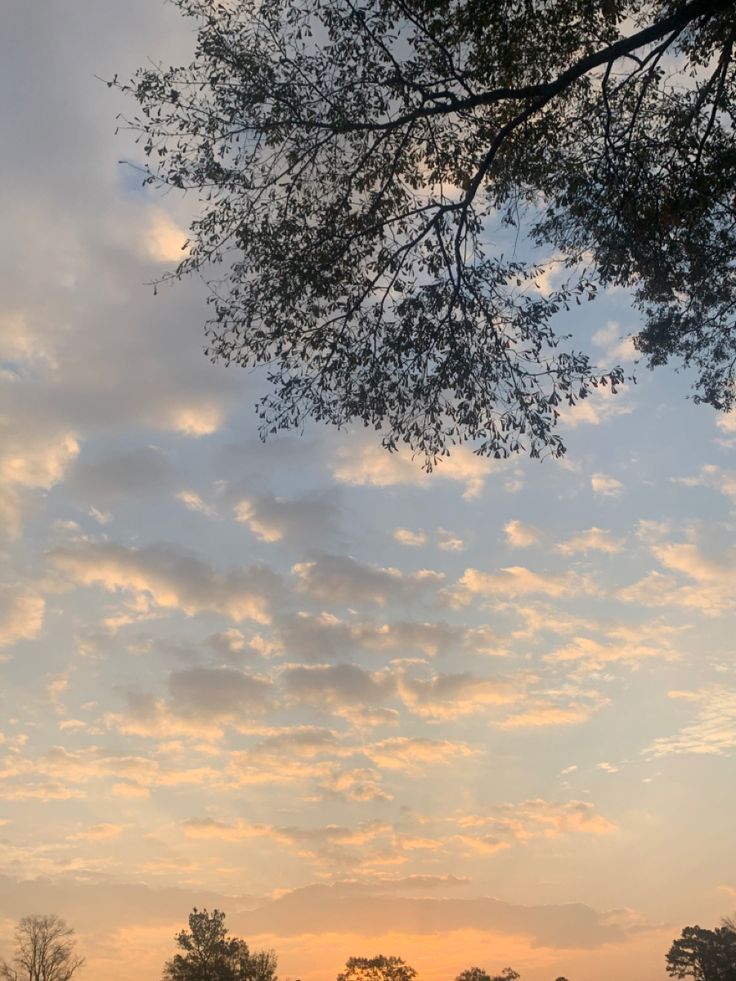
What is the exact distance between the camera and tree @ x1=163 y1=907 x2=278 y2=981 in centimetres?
7475

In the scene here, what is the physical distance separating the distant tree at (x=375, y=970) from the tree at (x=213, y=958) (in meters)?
24.0

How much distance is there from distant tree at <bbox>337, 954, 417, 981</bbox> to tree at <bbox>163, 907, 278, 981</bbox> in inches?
A: 947

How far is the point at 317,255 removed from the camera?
15.8 metres

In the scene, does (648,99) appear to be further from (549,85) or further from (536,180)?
(549,85)

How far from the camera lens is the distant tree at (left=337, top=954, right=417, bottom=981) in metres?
98.8

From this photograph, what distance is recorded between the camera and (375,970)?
99500 mm

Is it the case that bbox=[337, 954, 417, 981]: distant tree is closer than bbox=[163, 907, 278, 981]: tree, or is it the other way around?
bbox=[163, 907, 278, 981]: tree

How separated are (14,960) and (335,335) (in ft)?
279

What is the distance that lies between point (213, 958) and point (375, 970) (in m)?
31.1

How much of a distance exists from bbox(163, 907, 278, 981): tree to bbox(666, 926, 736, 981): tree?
41.7 m

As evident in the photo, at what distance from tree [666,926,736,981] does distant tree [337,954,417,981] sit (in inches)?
1109

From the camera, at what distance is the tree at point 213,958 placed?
74.8 meters

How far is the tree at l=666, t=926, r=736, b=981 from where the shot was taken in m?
87.4

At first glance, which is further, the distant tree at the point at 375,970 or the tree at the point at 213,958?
the distant tree at the point at 375,970
